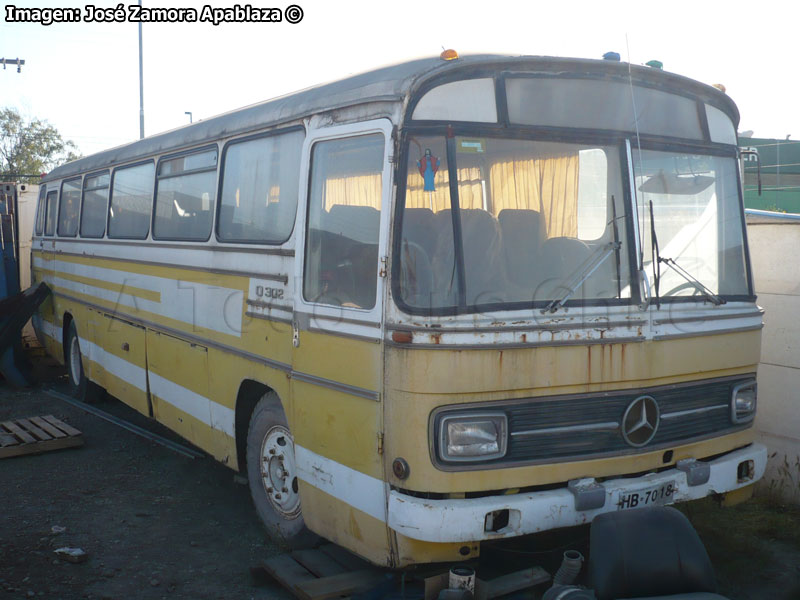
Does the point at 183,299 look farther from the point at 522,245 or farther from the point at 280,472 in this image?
the point at 522,245

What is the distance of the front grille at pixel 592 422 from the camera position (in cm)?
418

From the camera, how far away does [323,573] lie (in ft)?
15.7

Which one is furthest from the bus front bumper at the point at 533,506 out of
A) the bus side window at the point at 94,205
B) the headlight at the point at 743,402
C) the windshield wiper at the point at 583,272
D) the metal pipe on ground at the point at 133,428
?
the bus side window at the point at 94,205

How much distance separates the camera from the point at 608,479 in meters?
4.41

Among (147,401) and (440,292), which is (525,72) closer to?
(440,292)

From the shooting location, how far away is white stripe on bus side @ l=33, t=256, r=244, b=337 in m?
5.94

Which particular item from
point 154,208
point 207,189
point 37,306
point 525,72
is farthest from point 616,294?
point 37,306

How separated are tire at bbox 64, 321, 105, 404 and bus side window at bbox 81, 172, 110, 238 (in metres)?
1.40

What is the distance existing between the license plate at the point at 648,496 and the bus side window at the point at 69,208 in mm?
8107

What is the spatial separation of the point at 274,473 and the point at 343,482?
1.21m

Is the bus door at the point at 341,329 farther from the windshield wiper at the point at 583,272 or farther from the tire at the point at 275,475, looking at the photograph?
the windshield wiper at the point at 583,272

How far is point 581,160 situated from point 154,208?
449 centimetres

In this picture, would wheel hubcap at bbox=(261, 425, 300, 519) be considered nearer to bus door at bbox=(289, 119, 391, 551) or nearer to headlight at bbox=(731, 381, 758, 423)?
bus door at bbox=(289, 119, 391, 551)

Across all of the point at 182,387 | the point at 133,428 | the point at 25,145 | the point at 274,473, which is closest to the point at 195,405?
the point at 182,387
